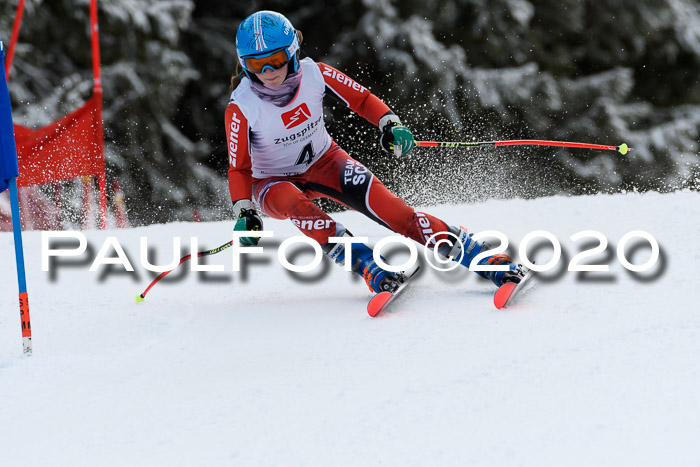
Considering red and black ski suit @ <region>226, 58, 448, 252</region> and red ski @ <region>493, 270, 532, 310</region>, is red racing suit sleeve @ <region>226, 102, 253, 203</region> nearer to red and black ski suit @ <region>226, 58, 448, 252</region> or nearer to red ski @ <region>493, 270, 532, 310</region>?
red and black ski suit @ <region>226, 58, 448, 252</region>

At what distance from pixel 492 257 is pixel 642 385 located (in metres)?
1.45

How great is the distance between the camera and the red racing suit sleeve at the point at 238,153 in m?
3.87

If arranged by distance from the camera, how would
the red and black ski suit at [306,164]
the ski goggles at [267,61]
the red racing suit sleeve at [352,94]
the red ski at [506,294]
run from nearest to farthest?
the red ski at [506,294], the ski goggles at [267,61], the red and black ski suit at [306,164], the red racing suit sleeve at [352,94]

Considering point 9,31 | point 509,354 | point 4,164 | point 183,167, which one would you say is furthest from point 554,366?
point 183,167

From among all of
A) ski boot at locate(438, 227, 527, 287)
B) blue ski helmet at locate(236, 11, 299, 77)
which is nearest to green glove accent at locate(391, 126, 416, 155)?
ski boot at locate(438, 227, 527, 287)

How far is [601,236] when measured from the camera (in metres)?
4.61

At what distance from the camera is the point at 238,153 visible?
Answer: 392cm

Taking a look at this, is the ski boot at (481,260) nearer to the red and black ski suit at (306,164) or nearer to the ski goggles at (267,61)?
Answer: the red and black ski suit at (306,164)

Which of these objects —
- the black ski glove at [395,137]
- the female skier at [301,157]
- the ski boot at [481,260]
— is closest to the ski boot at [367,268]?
the female skier at [301,157]

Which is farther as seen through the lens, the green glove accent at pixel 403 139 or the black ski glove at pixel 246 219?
the green glove accent at pixel 403 139
